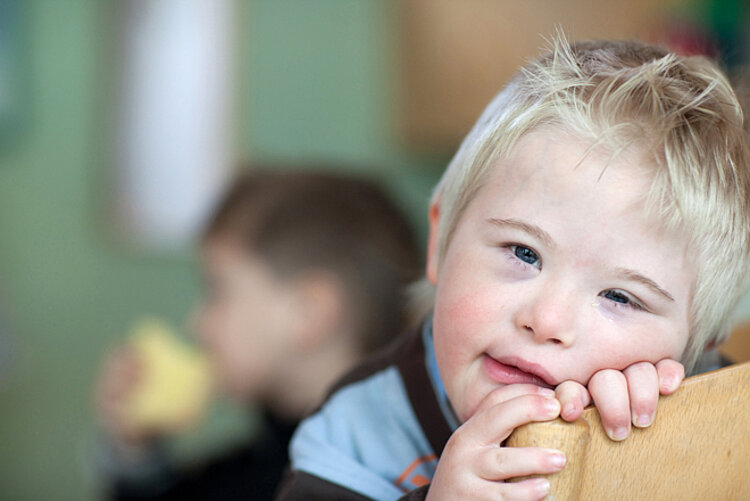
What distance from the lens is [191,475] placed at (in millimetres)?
1696

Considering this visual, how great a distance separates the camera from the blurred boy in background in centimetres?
151

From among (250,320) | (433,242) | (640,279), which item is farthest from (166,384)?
(640,279)

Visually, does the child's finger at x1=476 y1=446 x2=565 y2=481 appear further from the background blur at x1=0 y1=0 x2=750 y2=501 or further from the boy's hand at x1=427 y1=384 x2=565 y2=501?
the background blur at x1=0 y1=0 x2=750 y2=501

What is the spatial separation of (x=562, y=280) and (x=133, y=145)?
2148mm

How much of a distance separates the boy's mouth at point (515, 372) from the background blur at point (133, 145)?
1.74m

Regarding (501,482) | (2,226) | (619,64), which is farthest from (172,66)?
(501,482)

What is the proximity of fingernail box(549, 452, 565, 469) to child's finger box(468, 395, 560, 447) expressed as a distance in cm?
3

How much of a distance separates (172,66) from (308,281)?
4.30ft

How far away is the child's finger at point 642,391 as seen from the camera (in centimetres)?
55

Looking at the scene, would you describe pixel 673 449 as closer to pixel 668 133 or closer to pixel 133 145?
pixel 668 133

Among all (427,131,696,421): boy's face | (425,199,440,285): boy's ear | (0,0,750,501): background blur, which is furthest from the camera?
(0,0,750,501): background blur

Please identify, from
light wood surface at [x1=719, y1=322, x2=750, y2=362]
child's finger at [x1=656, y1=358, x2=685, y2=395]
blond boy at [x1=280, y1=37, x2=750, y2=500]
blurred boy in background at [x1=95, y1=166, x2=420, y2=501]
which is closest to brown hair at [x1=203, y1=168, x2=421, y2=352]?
blurred boy in background at [x1=95, y1=166, x2=420, y2=501]

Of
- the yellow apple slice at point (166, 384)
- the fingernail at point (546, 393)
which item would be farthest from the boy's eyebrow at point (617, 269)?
the yellow apple slice at point (166, 384)

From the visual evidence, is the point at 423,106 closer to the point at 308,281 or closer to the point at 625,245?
the point at 308,281
